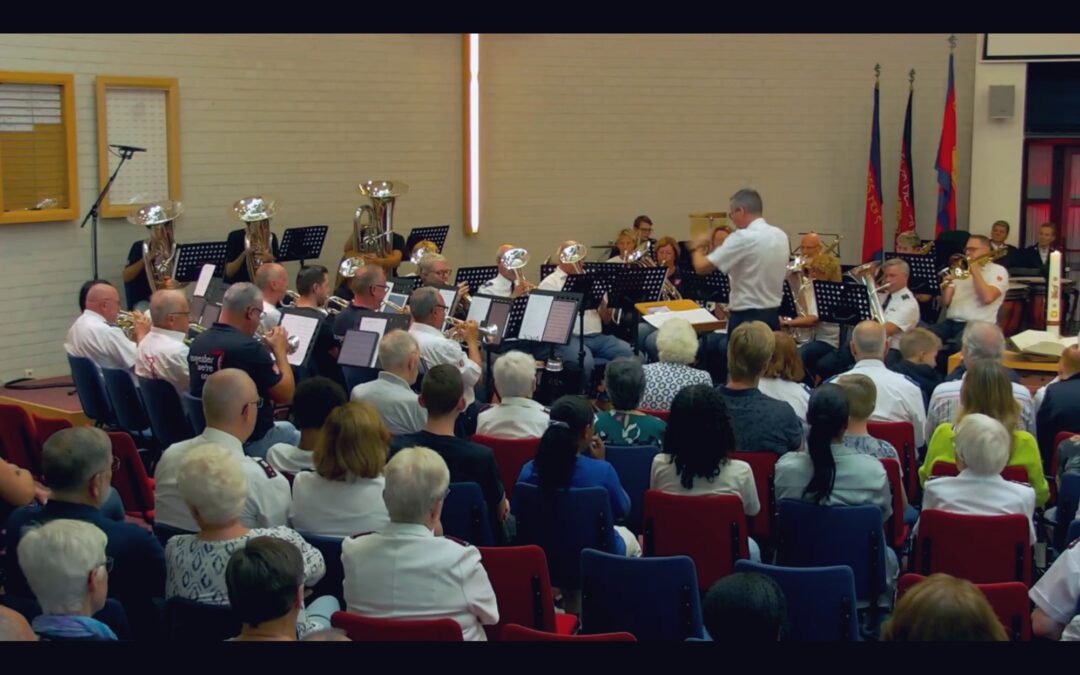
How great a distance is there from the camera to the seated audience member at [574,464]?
448cm

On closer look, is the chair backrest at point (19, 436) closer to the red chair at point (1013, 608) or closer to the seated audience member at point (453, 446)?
the seated audience member at point (453, 446)

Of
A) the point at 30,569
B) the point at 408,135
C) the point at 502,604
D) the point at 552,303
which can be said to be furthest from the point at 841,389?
the point at 408,135

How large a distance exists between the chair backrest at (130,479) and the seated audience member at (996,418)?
A: 3218 millimetres

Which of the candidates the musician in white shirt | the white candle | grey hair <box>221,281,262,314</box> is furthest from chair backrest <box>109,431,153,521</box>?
the white candle

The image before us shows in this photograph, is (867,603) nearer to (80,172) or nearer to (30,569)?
(30,569)

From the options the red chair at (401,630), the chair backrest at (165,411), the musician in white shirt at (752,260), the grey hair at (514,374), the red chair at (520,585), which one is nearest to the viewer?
the red chair at (401,630)

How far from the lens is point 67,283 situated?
31.8ft

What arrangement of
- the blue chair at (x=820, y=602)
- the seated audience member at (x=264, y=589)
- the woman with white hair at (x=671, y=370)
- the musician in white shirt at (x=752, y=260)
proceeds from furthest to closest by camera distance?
the musician in white shirt at (x=752, y=260) → the woman with white hair at (x=671, y=370) → the blue chair at (x=820, y=602) → the seated audience member at (x=264, y=589)

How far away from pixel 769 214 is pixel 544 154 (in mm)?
2450

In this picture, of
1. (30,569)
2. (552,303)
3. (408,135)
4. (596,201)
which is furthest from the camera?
(596,201)

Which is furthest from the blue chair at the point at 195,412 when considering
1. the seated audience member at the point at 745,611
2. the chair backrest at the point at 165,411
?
the seated audience member at the point at 745,611

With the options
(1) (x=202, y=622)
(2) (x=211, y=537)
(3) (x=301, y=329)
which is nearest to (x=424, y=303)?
(3) (x=301, y=329)

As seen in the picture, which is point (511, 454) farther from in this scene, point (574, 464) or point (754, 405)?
point (754, 405)

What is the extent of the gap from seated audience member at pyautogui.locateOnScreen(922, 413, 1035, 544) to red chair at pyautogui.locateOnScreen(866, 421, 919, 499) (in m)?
1.11
